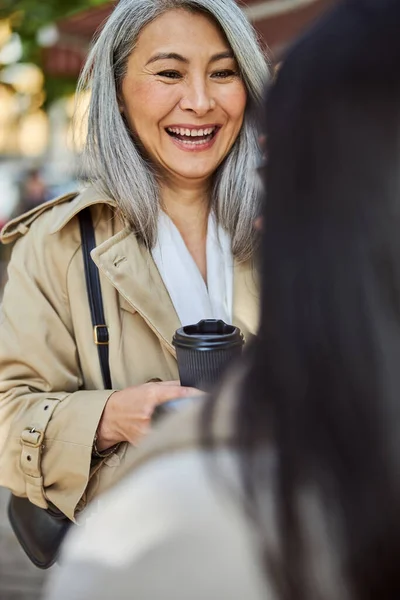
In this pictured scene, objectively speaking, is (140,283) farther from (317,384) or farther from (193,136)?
(317,384)

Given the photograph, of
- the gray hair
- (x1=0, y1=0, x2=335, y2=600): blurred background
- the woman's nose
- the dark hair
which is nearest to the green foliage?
(x1=0, y1=0, x2=335, y2=600): blurred background

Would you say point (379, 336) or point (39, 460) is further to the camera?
point (39, 460)

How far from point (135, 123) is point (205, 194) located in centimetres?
31

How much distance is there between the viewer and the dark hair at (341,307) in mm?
765

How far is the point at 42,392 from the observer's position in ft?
6.47

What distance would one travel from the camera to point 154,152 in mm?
2176

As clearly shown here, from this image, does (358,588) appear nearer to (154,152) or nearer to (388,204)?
(388,204)

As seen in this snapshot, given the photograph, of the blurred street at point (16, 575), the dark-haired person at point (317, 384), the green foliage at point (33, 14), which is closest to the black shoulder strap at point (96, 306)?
the dark-haired person at point (317, 384)

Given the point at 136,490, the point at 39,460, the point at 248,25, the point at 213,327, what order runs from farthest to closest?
the point at 248,25 → the point at 39,460 → the point at 213,327 → the point at 136,490

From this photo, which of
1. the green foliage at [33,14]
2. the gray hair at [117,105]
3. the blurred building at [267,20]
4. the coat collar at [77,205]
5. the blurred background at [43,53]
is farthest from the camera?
the green foliage at [33,14]

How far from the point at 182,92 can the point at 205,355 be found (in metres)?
0.89

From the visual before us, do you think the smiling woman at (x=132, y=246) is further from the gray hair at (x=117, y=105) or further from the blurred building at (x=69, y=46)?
the blurred building at (x=69, y=46)

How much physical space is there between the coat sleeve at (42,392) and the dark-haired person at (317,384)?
1.05 metres

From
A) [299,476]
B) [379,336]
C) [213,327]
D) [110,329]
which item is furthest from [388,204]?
[110,329]
